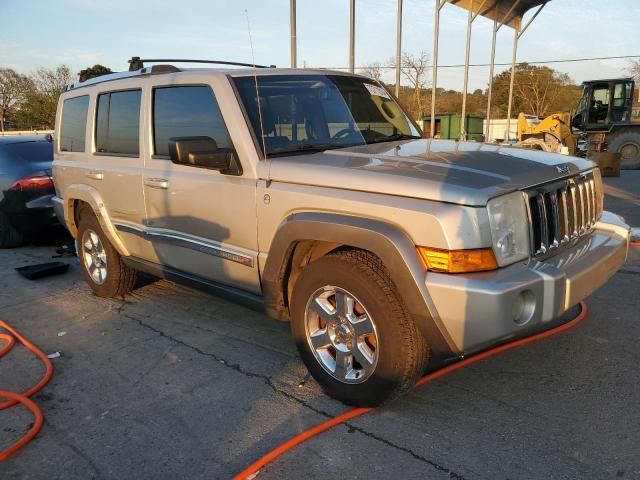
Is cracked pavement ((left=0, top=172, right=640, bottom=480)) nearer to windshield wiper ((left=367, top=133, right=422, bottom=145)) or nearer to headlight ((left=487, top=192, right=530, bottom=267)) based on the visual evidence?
headlight ((left=487, top=192, right=530, bottom=267))

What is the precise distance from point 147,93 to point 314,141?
149 centimetres

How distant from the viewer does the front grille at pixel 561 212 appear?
8.91 ft

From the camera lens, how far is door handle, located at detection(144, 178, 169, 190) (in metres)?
3.91

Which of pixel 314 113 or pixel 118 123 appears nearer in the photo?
pixel 314 113

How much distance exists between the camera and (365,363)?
2.88m

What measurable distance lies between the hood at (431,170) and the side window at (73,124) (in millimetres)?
2732

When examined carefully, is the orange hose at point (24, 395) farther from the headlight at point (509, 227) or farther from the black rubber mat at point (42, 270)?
the headlight at point (509, 227)

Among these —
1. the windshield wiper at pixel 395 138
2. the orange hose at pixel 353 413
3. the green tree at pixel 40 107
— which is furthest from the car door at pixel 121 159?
the green tree at pixel 40 107

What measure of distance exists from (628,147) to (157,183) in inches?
733

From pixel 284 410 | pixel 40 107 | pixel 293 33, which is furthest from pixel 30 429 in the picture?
pixel 40 107

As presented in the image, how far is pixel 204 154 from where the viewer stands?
10.6 ft

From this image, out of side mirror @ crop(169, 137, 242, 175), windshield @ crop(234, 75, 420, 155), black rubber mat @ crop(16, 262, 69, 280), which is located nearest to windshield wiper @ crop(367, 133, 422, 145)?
windshield @ crop(234, 75, 420, 155)

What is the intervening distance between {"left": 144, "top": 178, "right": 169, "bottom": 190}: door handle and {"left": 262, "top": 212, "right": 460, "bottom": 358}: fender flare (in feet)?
4.38

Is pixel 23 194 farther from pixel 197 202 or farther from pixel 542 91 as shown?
pixel 542 91
